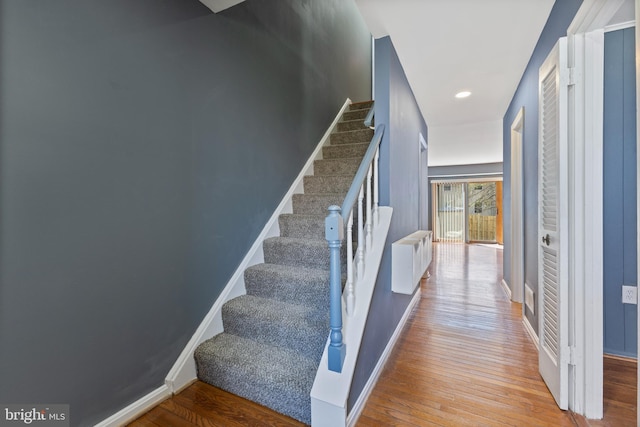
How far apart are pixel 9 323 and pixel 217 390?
102 centimetres

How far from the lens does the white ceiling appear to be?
5.66ft

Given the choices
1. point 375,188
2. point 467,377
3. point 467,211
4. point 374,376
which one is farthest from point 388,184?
point 467,211

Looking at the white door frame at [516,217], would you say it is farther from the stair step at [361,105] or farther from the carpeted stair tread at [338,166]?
the carpeted stair tread at [338,166]

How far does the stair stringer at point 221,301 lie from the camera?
1.60 meters

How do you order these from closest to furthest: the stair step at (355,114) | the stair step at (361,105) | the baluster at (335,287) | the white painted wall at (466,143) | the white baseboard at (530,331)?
the baluster at (335,287)
the white baseboard at (530,331)
the stair step at (355,114)
the stair step at (361,105)
the white painted wall at (466,143)

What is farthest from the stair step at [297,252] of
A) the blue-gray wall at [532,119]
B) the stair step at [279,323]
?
the blue-gray wall at [532,119]

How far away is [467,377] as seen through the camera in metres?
1.83

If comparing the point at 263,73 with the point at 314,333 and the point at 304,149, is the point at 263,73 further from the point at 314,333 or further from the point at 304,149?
the point at 314,333

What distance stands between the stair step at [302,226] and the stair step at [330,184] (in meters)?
0.40

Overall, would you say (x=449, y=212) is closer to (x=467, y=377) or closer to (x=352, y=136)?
(x=352, y=136)

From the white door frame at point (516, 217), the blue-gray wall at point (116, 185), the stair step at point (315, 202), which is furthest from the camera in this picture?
the white door frame at point (516, 217)

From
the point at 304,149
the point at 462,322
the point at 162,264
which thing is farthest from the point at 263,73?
the point at 462,322

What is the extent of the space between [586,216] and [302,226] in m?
1.75

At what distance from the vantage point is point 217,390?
1.62m
